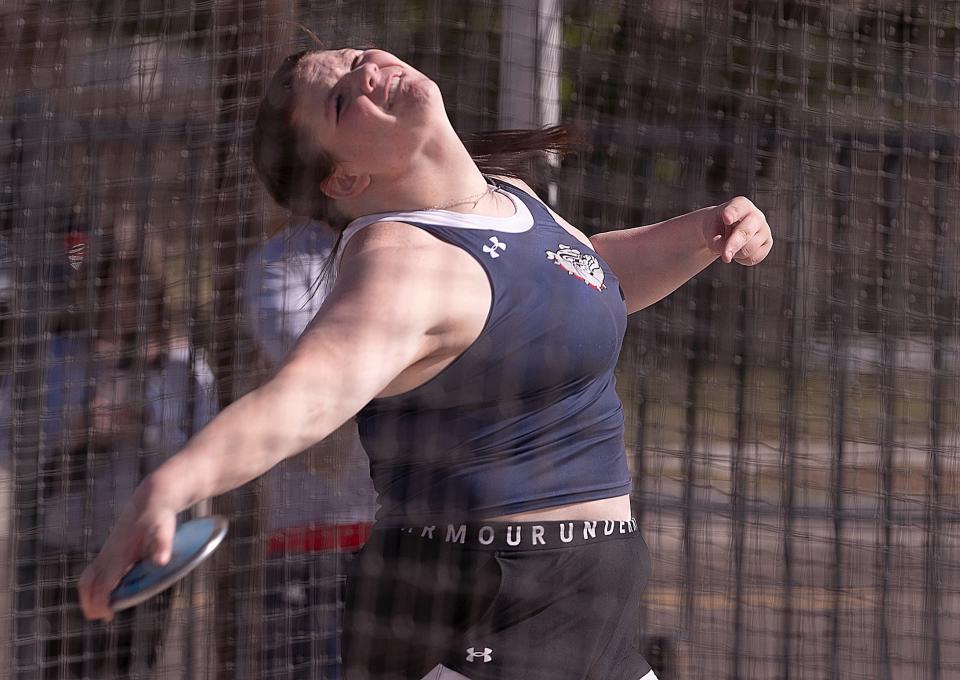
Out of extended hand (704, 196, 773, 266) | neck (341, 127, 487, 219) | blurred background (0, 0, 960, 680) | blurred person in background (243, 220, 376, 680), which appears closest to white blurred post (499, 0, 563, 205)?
blurred background (0, 0, 960, 680)

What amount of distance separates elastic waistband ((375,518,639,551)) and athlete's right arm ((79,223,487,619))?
0.64ft

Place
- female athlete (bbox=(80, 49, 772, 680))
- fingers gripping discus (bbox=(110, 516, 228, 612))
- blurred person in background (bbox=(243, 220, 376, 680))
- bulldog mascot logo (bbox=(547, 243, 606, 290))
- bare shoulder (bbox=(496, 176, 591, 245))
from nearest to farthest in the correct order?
1. fingers gripping discus (bbox=(110, 516, 228, 612))
2. female athlete (bbox=(80, 49, 772, 680))
3. bulldog mascot logo (bbox=(547, 243, 606, 290))
4. bare shoulder (bbox=(496, 176, 591, 245))
5. blurred person in background (bbox=(243, 220, 376, 680))

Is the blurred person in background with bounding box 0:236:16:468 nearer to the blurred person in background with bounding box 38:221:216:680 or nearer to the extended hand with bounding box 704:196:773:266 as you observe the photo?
the blurred person in background with bounding box 38:221:216:680

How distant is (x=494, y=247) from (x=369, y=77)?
0.29 meters

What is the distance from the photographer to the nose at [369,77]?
1406mm

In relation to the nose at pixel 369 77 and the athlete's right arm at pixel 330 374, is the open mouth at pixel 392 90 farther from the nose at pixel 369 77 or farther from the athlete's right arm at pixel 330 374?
the athlete's right arm at pixel 330 374

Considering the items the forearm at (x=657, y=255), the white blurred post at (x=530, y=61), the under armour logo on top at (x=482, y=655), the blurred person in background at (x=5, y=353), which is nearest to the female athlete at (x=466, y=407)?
the under armour logo on top at (x=482, y=655)

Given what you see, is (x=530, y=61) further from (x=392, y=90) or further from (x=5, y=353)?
(x=5, y=353)

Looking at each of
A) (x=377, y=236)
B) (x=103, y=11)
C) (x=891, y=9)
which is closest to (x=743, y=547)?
(x=891, y=9)

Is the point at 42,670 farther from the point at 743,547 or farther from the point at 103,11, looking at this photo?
the point at 743,547

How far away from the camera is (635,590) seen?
1417 millimetres

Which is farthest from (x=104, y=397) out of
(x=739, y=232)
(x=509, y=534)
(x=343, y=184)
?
(x=739, y=232)

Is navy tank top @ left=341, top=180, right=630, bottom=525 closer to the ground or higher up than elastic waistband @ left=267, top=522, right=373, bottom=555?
higher up

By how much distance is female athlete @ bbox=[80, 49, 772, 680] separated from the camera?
4.18 feet
